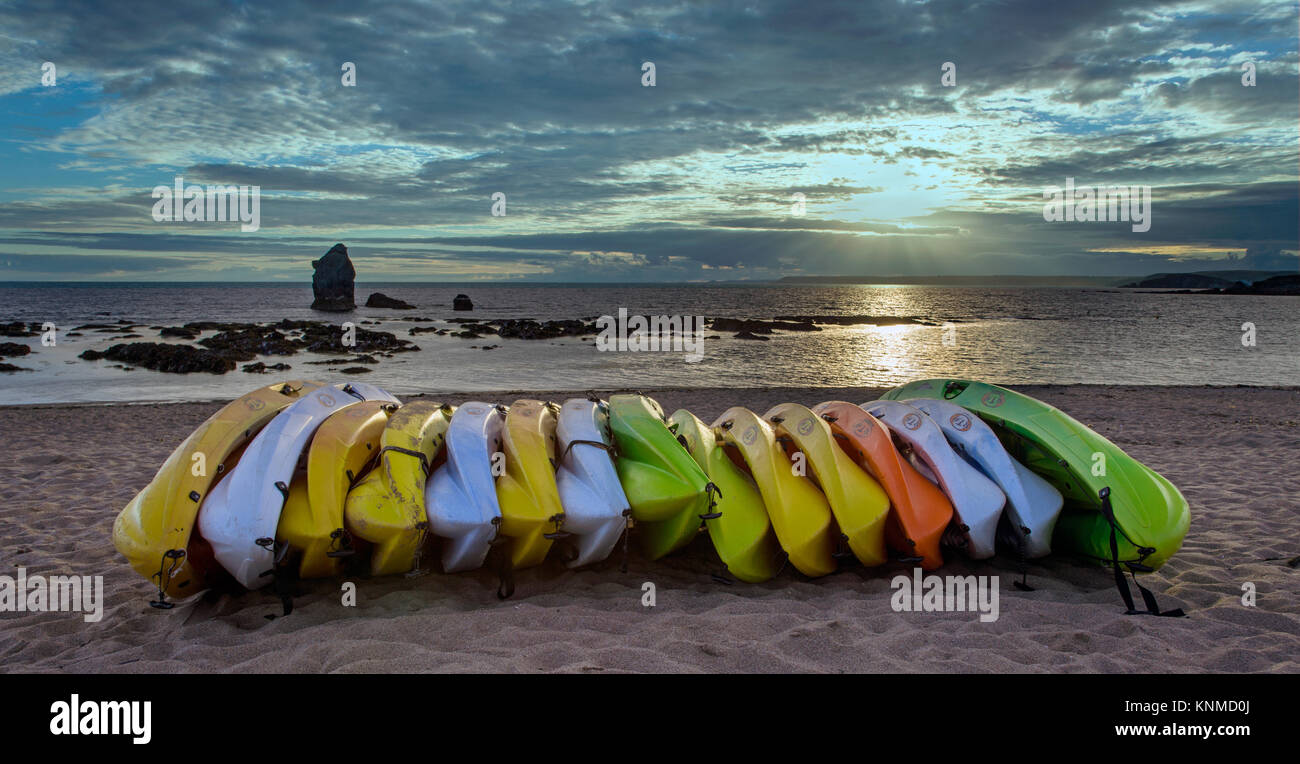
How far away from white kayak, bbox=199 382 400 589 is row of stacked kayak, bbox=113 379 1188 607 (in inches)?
0.4

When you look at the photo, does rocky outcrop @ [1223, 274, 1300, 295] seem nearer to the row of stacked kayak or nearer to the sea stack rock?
the sea stack rock

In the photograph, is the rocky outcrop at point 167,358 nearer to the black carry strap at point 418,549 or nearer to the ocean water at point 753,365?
the ocean water at point 753,365

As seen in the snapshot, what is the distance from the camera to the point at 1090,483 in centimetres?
419

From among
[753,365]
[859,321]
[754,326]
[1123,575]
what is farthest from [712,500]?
[859,321]

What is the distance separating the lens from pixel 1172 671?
309 centimetres

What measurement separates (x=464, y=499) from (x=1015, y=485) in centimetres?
335

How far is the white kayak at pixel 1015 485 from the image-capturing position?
432cm

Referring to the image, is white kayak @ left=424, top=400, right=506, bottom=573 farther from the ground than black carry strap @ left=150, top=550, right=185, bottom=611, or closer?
farther from the ground

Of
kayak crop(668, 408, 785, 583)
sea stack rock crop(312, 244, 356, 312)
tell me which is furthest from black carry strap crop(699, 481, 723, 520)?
sea stack rock crop(312, 244, 356, 312)

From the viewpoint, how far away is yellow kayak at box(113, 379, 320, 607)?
374cm

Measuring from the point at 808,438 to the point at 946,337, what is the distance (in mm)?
35590

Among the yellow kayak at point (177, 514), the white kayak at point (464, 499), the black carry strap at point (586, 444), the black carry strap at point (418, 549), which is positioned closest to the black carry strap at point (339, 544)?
the black carry strap at point (418, 549)

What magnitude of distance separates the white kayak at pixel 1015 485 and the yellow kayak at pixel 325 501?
382 cm

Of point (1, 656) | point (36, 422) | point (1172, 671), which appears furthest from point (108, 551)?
point (36, 422)
